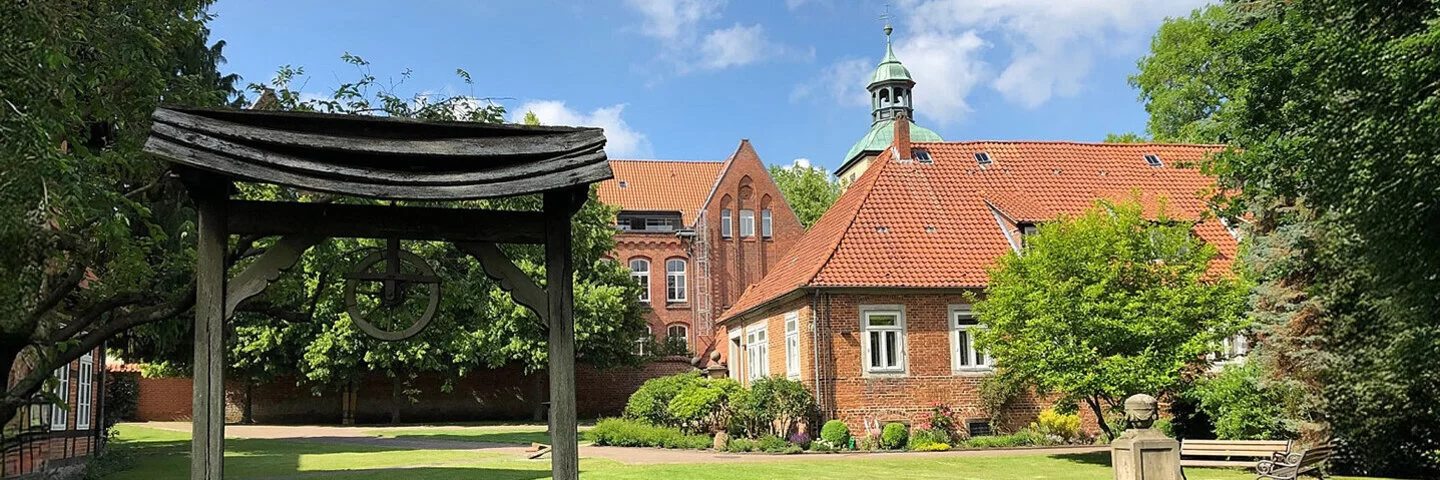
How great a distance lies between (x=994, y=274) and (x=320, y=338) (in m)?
22.9

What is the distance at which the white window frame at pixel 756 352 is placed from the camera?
2858 cm

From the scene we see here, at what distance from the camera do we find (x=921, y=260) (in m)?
25.1

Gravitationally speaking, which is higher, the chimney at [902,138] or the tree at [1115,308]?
the chimney at [902,138]

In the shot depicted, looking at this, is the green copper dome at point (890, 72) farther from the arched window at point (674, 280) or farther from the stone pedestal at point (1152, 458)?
the stone pedestal at point (1152, 458)

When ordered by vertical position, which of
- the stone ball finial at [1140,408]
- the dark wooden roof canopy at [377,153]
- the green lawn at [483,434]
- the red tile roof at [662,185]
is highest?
the red tile roof at [662,185]

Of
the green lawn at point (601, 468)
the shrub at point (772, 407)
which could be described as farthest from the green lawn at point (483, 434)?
the shrub at point (772, 407)

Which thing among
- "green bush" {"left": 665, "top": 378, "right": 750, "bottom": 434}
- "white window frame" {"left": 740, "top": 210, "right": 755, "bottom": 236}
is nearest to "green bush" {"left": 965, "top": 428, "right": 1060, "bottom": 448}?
"green bush" {"left": 665, "top": 378, "right": 750, "bottom": 434}

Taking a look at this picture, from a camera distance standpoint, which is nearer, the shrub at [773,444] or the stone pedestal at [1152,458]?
the stone pedestal at [1152,458]

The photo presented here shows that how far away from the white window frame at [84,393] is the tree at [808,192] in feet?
138

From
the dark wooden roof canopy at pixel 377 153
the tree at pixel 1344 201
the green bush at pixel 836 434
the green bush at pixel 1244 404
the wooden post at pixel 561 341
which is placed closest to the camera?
the dark wooden roof canopy at pixel 377 153

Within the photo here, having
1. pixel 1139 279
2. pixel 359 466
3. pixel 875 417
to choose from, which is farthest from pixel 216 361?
pixel 875 417

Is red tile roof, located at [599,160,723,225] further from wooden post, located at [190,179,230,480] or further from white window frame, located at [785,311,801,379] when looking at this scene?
wooden post, located at [190,179,230,480]

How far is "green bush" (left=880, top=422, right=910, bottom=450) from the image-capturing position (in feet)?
75.8

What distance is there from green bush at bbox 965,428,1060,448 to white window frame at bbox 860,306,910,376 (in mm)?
2208
